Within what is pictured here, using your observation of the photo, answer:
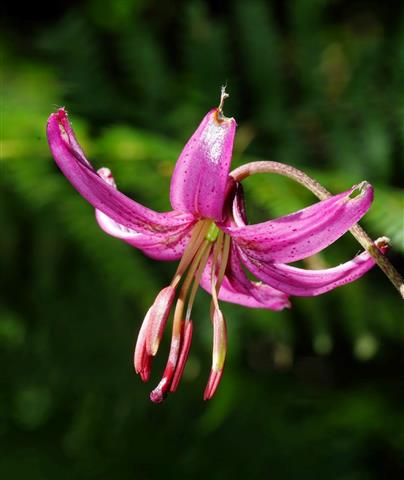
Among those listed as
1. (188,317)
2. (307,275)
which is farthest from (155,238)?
(307,275)

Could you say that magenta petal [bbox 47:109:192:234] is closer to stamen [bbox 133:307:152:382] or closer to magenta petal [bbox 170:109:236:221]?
magenta petal [bbox 170:109:236:221]

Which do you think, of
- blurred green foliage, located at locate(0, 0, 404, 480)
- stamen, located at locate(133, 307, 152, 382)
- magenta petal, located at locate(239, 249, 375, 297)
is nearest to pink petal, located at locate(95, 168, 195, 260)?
magenta petal, located at locate(239, 249, 375, 297)

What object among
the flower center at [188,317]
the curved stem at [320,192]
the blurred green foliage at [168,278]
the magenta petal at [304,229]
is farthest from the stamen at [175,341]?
the blurred green foliage at [168,278]

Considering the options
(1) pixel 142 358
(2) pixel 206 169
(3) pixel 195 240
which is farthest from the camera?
(3) pixel 195 240

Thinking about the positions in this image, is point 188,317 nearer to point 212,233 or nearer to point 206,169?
point 212,233

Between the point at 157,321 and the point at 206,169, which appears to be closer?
the point at 206,169

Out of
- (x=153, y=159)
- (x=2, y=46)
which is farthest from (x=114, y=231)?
(x=2, y=46)

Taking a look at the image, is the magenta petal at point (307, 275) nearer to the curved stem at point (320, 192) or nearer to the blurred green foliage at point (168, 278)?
the curved stem at point (320, 192)
